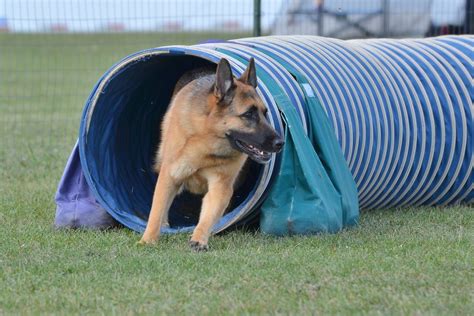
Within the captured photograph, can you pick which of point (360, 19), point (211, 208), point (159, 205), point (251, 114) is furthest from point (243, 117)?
point (360, 19)

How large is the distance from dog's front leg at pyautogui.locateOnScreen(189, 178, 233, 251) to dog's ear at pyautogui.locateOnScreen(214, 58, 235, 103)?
1.77 ft

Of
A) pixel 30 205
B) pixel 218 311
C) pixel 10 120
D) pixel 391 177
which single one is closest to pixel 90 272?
pixel 218 311

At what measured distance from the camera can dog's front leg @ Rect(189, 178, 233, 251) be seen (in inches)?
229

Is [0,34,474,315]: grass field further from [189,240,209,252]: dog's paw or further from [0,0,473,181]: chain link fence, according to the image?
[0,0,473,181]: chain link fence

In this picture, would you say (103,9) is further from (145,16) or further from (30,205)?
(30,205)

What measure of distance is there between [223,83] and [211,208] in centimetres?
79

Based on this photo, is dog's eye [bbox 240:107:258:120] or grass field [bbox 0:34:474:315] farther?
dog's eye [bbox 240:107:258:120]

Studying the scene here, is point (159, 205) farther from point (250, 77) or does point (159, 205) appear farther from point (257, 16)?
point (257, 16)

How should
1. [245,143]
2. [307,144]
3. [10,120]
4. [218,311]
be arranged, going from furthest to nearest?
[10,120] < [307,144] < [245,143] < [218,311]

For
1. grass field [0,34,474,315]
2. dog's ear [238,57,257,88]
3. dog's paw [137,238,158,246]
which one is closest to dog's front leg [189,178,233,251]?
grass field [0,34,474,315]

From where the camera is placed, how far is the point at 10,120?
13758mm

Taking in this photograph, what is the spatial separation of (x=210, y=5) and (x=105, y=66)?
9328 mm

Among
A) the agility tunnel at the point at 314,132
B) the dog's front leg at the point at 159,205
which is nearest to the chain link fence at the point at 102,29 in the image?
the agility tunnel at the point at 314,132

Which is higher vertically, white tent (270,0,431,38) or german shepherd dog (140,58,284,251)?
german shepherd dog (140,58,284,251)
